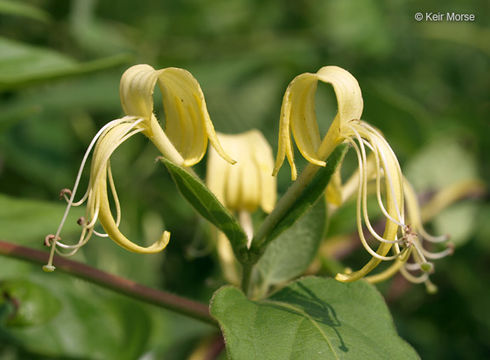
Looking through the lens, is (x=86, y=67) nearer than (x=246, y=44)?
Yes

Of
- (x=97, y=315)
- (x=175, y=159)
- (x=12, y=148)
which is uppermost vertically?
(x=175, y=159)

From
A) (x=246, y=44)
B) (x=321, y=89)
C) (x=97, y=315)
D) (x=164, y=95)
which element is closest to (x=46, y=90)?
(x=246, y=44)

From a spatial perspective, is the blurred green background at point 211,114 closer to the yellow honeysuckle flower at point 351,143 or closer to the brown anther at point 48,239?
the brown anther at point 48,239

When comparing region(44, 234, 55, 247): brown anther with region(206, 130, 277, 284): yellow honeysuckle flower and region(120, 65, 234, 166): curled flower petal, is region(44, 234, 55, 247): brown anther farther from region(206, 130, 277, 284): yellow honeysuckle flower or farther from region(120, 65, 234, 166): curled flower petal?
region(206, 130, 277, 284): yellow honeysuckle flower

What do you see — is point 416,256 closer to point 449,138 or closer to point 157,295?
point 157,295
